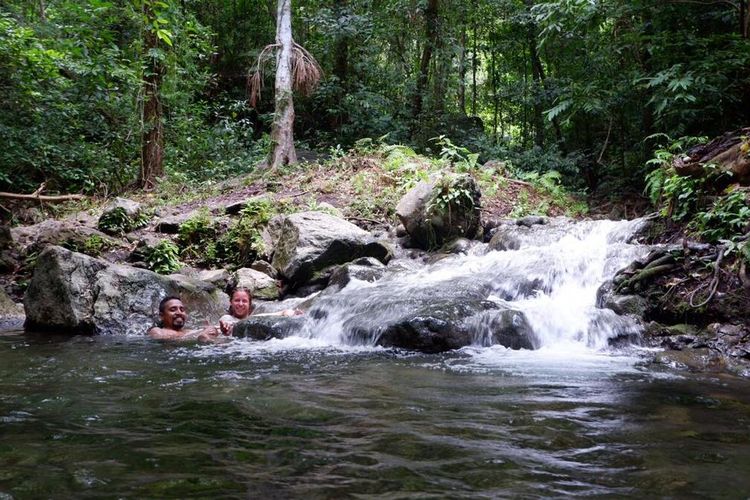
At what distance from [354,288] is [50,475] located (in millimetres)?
5975

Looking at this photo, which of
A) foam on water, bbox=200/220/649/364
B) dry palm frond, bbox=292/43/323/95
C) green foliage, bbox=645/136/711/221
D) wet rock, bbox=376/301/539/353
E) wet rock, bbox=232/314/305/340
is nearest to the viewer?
wet rock, bbox=376/301/539/353

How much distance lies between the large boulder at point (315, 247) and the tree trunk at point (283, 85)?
482 cm

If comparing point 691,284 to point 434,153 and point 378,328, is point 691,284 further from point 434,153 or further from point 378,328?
point 434,153

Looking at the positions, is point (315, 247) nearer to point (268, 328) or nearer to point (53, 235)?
point (268, 328)

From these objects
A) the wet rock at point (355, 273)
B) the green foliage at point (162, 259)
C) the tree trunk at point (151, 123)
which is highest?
the tree trunk at point (151, 123)

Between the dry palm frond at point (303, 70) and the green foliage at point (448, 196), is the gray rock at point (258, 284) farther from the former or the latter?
the dry palm frond at point (303, 70)

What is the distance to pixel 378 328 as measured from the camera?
6.44 m

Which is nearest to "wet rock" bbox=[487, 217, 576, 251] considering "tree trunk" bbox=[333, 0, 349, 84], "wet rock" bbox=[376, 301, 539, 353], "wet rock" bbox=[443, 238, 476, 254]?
"wet rock" bbox=[443, 238, 476, 254]

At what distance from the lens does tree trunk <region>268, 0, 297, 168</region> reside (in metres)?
14.1

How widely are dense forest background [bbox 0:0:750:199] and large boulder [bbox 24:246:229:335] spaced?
3583 millimetres

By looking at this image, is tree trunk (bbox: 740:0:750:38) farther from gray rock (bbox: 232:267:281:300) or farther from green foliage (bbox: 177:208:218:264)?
green foliage (bbox: 177:208:218:264)

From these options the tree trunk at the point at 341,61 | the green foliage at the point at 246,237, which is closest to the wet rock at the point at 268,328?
the green foliage at the point at 246,237

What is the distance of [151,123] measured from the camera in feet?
46.4

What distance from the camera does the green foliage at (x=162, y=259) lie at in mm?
10102
